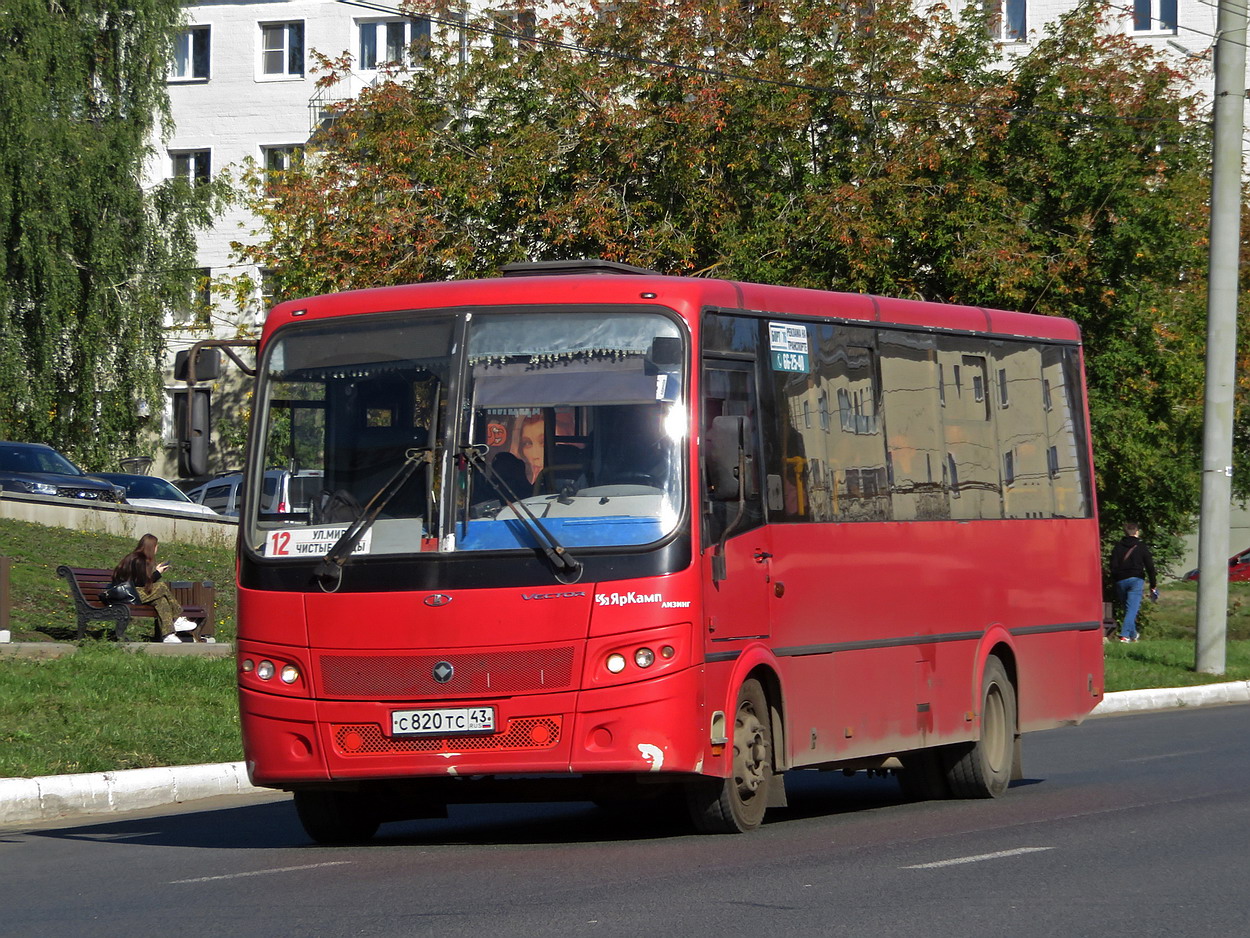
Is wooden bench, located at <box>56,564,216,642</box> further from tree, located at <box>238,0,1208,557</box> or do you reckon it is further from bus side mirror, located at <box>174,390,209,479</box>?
bus side mirror, located at <box>174,390,209,479</box>

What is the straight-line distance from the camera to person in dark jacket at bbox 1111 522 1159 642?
31.6 meters

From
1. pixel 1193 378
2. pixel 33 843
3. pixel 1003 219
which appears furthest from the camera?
pixel 1193 378

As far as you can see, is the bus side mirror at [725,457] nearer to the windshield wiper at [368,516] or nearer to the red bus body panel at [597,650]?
the red bus body panel at [597,650]

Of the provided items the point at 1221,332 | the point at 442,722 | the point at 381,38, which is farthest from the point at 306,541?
the point at 381,38

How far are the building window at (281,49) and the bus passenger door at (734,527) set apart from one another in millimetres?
54609

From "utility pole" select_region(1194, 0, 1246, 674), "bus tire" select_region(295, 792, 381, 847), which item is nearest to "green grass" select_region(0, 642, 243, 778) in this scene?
"bus tire" select_region(295, 792, 381, 847)

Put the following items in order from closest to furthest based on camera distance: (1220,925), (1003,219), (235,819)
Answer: (1220,925) < (235,819) < (1003,219)

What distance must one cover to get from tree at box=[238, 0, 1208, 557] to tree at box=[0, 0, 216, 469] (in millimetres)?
15124

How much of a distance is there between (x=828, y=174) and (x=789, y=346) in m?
21.2

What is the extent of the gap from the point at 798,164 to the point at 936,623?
20.5 metres

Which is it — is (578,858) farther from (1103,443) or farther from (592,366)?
(1103,443)

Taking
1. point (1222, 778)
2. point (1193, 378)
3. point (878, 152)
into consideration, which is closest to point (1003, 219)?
point (878, 152)

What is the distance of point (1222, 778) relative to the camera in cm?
1414

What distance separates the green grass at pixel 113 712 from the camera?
14.4 m
